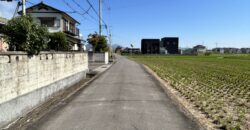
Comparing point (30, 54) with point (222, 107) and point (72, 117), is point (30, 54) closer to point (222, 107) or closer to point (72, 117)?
point (72, 117)

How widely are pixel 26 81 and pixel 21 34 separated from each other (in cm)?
140

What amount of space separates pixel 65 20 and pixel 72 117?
40.0 metres

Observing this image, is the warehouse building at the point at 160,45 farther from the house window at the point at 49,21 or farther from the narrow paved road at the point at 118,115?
the narrow paved road at the point at 118,115

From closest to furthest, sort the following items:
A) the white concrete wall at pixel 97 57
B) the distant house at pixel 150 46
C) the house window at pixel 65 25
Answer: the house window at pixel 65 25, the white concrete wall at pixel 97 57, the distant house at pixel 150 46

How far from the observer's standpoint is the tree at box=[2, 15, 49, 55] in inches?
379

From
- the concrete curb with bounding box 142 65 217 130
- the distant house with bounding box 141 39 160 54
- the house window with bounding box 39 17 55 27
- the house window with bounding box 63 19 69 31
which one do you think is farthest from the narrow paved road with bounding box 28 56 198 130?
the distant house with bounding box 141 39 160 54

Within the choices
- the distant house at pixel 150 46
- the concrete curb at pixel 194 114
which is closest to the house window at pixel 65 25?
the concrete curb at pixel 194 114

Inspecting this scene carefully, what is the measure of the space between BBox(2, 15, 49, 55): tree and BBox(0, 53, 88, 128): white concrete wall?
37cm

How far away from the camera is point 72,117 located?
8.68 m

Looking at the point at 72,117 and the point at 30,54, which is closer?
the point at 72,117

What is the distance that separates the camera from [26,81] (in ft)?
31.9

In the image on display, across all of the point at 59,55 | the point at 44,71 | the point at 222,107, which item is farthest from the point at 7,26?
the point at 222,107

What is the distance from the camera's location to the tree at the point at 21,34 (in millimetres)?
9625

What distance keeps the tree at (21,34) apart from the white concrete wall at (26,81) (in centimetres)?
37
